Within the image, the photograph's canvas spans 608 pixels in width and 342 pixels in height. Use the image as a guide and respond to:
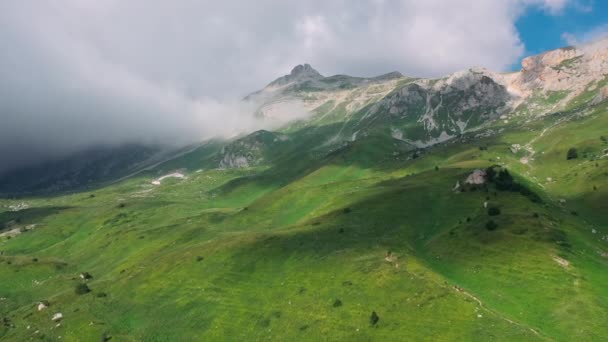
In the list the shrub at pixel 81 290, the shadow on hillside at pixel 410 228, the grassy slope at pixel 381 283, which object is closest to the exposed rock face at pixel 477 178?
the shadow on hillside at pixel 410 228

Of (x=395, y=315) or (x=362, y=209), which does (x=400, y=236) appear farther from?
(x=395, y=315)

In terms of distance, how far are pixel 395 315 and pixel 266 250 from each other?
54000 millimetres

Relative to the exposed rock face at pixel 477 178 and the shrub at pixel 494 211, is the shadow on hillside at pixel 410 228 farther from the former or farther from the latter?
the exposed rock face at pixel 477 178

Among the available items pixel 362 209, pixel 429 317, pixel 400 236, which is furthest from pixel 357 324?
pixel 362 209

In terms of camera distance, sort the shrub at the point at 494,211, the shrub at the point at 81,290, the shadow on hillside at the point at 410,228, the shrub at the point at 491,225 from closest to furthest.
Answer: the shadow on hillside at the point at 410,228 → the shrub at the point at 491,225 → the shrub at the point at 494,211 → the shrub at the point at 81,290

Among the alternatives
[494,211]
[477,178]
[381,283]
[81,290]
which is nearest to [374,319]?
[381,283]

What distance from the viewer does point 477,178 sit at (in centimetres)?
15325

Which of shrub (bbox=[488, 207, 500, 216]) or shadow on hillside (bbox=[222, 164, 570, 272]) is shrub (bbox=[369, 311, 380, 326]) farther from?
shrub (bbox=[488, 207, 500, 216])

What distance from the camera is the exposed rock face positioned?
15200 centimetres

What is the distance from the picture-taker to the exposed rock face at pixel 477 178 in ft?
499

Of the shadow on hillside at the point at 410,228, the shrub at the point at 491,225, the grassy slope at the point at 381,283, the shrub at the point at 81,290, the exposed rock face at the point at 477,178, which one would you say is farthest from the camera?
the exposed rock face at the point at 477,178

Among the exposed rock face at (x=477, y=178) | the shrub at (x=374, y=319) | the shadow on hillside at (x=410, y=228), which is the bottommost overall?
the shrub at (x=374, y=319)

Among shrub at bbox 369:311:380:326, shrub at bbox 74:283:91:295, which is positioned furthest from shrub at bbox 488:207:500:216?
shrub at bbox 74:283:91:295

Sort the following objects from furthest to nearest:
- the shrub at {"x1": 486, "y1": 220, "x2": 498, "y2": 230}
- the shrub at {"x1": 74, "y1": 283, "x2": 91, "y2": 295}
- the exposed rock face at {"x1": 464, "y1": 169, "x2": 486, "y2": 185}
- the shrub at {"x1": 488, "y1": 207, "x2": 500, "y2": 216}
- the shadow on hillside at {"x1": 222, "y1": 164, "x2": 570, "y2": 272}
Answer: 1. the exposed rock face at {"x1": 464, "y1": 169, "x2": 486, "y2": 185}
2. the shrub at {"x1": 74, "y1": 283, "x2": 91, "y2": 295}
3. the shrub at {"x1": 488, "y1": 207, "x2": 500, "y2": 216}
4. the shrub at {"x1": 486, "y1": 220, "x2": 498, "y2": 230}
5. the shadow on hillside at {"x1": 222, "y1": 164, "x2": 570, "y2": 272}
